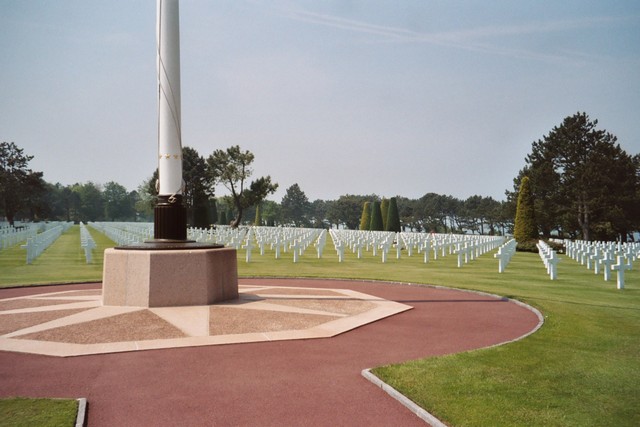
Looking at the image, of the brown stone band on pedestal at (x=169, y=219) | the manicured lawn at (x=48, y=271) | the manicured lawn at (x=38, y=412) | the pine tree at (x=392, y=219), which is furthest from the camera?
the pine tree at (x=392, y=219)

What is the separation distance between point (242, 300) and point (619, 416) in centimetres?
802

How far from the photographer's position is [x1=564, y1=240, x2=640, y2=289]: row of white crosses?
Result: 14.3 meters

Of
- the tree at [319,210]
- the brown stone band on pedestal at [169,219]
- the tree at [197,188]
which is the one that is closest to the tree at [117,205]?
the tree at [319,210]

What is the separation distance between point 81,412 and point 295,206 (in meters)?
127

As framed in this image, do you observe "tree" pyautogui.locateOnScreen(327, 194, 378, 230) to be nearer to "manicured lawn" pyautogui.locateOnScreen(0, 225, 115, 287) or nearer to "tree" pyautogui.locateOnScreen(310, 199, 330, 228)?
"tree" pyautogui.locateOnScreen(310, 199, 330, 228)

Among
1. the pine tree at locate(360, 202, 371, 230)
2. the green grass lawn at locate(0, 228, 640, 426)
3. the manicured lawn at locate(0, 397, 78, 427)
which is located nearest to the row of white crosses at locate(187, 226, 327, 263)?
the green grass lawn at locate(0, 228, 640, 426)

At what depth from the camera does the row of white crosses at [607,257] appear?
14344 mm

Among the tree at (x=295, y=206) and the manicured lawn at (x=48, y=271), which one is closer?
the manicured lawn at (x=48, y=271)

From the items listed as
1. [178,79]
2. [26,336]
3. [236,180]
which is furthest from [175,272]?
[236,180]

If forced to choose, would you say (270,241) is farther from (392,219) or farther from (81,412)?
(81,412)

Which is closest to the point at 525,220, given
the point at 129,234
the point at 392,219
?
the point at 392,219

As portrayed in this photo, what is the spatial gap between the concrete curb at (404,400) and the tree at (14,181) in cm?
7965

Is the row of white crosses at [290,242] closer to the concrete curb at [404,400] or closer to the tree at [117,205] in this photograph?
the concrete curb at [404,400]

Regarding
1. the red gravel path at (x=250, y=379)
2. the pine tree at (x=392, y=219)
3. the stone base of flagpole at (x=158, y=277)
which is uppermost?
the pine tree at (x=392, y=219)
